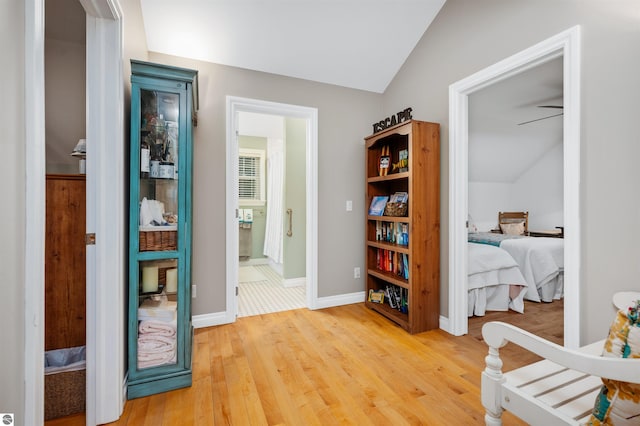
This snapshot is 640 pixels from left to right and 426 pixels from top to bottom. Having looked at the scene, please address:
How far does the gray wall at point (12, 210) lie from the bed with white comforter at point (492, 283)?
3.14 metres

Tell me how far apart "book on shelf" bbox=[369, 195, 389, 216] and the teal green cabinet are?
1.95 m

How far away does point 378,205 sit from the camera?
3189 mm

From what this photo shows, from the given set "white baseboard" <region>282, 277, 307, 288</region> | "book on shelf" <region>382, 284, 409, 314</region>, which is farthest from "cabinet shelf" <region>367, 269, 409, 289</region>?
"white baseboard" <region>282, 277, 307, 288</region>

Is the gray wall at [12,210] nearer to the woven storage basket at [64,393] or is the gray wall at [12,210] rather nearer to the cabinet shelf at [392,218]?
the woven storage basket at [64,393]

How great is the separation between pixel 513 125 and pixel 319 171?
3689mm

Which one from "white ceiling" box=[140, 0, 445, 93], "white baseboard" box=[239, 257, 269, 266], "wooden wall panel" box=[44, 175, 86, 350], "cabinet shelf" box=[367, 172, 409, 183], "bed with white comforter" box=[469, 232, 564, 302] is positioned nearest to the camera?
"wooden wall panel" box=[44, 175, 86, 350]

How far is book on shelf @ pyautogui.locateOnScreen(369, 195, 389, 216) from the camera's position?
10.3 ft

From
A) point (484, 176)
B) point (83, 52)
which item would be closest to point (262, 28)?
point (83, 52)

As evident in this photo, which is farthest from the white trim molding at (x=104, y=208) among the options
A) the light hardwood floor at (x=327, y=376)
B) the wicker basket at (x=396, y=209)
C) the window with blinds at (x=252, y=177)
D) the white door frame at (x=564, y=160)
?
the window with blinds at (x=252, y=177)

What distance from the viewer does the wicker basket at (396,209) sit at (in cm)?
281

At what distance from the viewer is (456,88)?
252 centimetres

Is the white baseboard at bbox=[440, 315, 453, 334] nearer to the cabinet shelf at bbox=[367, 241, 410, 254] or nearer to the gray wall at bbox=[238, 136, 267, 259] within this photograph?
the cabinet shelf at bbox=[367, 241, 410, 254]

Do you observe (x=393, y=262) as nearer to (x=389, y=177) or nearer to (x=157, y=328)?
(x=389, y=177)

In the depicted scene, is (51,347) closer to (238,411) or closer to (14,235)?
(238,411)
